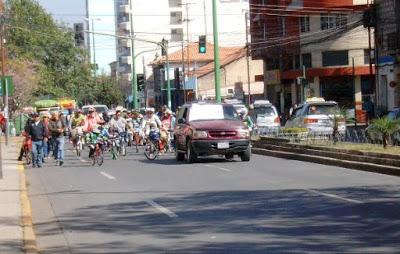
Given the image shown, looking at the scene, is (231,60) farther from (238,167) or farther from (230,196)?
(230,196)

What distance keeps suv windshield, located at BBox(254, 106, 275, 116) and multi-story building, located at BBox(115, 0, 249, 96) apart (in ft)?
214

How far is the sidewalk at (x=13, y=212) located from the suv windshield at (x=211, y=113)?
5.84 m

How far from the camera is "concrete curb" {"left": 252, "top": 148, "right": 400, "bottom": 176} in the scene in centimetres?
1828

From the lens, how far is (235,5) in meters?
111

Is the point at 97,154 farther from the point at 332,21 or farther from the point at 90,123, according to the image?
the point at 332,21

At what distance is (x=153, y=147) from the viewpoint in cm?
2703

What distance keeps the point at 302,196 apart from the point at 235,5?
321ft

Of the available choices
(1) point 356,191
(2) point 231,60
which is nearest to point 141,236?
(1) point 356,191

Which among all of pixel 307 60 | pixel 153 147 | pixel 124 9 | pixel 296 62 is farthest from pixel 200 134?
pixel 124 9

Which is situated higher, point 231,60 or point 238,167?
point 231,60

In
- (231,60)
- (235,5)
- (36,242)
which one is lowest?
(36,242)

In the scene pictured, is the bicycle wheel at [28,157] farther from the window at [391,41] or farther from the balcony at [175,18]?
the balcony at [175,18]

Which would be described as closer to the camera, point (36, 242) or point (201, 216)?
point (36, 242)

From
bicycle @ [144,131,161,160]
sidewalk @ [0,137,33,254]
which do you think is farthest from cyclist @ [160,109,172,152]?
sidewalk @ [0,137,33,254]
